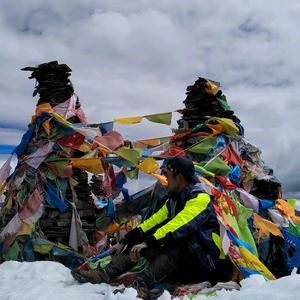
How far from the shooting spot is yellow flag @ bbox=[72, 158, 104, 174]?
28.4 feet

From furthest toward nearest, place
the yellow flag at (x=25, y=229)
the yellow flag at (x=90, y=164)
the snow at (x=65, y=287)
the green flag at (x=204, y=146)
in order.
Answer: the green flag at (x=204, y=146), the yellow flag at (x=90, y=164), the yellow flag at (x=25, y=229), the snow at (x=65, y=287)

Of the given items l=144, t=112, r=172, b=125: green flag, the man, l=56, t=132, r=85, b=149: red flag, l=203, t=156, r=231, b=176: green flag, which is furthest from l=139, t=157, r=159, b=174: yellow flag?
the man

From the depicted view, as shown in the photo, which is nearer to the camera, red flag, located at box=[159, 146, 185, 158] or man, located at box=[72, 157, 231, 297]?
man, located at box=[72, 157, 231, 297]

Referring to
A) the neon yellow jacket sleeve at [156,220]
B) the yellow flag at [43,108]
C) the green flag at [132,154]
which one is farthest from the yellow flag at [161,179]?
the yellow flag at [43,108]

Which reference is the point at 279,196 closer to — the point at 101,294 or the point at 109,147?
the point at 109,147

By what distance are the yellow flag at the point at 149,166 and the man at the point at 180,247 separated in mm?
2397

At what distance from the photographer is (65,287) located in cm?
491

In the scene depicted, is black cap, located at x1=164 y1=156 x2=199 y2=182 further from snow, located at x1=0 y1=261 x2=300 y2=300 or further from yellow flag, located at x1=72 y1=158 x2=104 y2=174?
yellow flag, located at x1=72 y1=158 x2=104 y2=174

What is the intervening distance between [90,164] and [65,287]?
3.99 m

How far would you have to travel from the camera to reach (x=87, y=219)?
9461 millimetres

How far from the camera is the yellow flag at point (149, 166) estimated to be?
7785 mm

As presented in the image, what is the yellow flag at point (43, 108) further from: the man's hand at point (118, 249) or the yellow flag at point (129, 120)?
the man's hand at point (118, 249)

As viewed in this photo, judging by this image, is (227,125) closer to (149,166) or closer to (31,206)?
(149,166)

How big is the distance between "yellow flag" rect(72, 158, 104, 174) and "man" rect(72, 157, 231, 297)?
3.41 m
